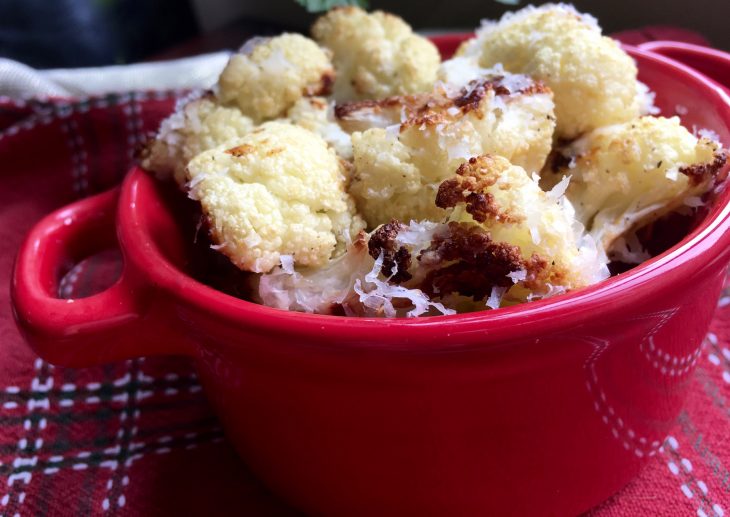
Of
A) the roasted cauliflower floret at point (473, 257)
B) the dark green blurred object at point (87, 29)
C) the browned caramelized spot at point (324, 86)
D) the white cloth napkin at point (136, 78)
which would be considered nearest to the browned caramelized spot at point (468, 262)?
the roasted cauliflower floret at point (473, 257)

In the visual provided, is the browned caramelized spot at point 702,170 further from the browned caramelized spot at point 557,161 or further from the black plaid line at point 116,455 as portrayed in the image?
the black plaid line at point 116,455

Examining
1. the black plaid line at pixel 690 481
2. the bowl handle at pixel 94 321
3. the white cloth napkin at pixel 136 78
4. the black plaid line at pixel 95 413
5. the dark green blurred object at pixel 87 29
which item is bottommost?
the dark green blurred object at pixel 87 29

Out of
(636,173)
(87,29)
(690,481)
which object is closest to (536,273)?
(636,173)

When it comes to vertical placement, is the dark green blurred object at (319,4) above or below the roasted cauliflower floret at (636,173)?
above

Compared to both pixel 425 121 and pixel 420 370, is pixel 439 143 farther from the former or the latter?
pixel 420 370

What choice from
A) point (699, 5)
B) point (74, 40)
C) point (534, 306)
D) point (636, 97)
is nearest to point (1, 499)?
point (534, 306)

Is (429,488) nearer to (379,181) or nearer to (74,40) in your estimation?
(379,181)
